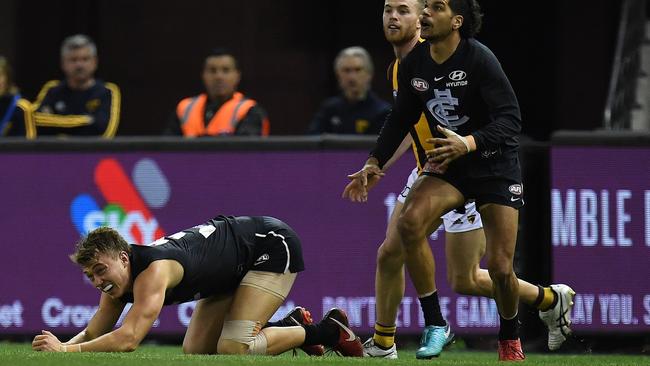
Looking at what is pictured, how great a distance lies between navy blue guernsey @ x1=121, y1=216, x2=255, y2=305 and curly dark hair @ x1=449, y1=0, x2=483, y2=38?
6.49ft

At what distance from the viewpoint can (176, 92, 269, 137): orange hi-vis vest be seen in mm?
12625

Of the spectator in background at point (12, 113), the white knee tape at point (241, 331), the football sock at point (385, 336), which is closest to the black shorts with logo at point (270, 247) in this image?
the white knee tape at point (241, 331)

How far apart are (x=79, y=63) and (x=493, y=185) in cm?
533

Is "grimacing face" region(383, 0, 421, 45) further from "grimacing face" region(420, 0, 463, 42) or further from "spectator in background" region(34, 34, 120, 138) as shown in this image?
"spectator in background" region(34, 34, 120, 138)

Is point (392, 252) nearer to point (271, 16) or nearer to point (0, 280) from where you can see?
point (0, 280)

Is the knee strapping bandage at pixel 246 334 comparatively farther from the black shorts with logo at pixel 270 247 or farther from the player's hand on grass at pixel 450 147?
the player's hand on grass at pixel 450 147

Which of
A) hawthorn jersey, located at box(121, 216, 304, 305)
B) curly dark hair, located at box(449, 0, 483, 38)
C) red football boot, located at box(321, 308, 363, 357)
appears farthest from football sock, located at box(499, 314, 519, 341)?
curly dark hair, located at box(449, 0, 483, 38)

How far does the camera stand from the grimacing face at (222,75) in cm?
1276

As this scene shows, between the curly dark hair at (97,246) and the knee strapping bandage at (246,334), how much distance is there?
1.05m

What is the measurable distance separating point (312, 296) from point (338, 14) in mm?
5801

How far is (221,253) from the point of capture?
9414 mm

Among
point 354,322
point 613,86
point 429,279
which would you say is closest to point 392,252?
point 429,279

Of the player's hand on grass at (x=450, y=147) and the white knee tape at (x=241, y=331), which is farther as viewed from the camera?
the white knee tape at (x=241, y=331)

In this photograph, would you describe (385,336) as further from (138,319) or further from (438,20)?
(438,20)
